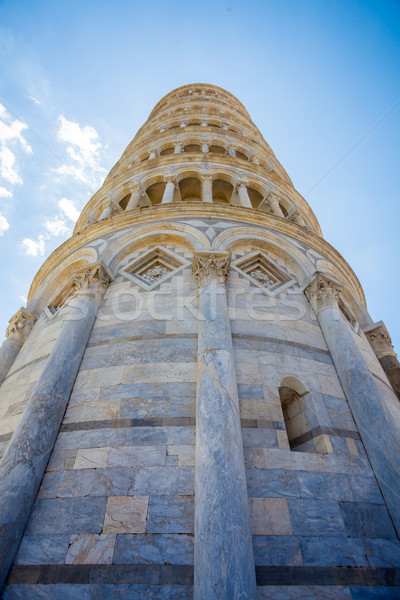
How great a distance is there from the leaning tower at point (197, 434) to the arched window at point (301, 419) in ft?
0.08

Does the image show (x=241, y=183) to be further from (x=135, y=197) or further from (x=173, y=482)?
(x=173, y=482)

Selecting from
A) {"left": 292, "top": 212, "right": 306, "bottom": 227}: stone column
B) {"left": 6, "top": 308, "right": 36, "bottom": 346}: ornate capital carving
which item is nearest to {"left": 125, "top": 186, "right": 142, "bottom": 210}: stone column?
{"left": 6, "top": 308, "right": 36, "bottom": 346}: ornate capital carving

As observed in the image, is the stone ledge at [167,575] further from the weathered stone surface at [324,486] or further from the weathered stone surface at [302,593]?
the weathered stone surface at [324,486]

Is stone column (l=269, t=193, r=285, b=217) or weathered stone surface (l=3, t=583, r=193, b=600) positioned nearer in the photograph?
weathered stone surface (l=3, t=583, r=193, b=600)

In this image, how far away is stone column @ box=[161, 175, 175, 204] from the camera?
1040cm

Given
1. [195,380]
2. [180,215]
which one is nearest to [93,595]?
[195,380]

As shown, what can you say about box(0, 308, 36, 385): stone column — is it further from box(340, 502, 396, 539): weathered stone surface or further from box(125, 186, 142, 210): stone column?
box(340, 502, 396, 539): weathered stone surface

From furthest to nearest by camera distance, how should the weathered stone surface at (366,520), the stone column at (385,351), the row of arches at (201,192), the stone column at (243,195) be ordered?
the row of arches at (201,192), the stone column at (243,195), the stone column at (385,351), the weathered stone surface at (366,520)

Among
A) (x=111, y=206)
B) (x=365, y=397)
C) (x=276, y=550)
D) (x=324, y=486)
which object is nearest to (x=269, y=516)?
(x=276, y=550)

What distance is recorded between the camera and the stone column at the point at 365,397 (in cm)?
419

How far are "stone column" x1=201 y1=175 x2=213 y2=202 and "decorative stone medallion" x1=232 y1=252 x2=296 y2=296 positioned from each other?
3211mm

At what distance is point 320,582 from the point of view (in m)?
3.21

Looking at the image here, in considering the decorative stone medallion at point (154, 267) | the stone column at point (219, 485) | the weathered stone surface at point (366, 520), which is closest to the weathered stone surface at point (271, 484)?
the stone column at point (219, 485)

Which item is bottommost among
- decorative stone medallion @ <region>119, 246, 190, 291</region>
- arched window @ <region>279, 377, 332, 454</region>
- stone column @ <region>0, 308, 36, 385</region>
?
arched window @ <region>279, 377, 332, 454</region>
